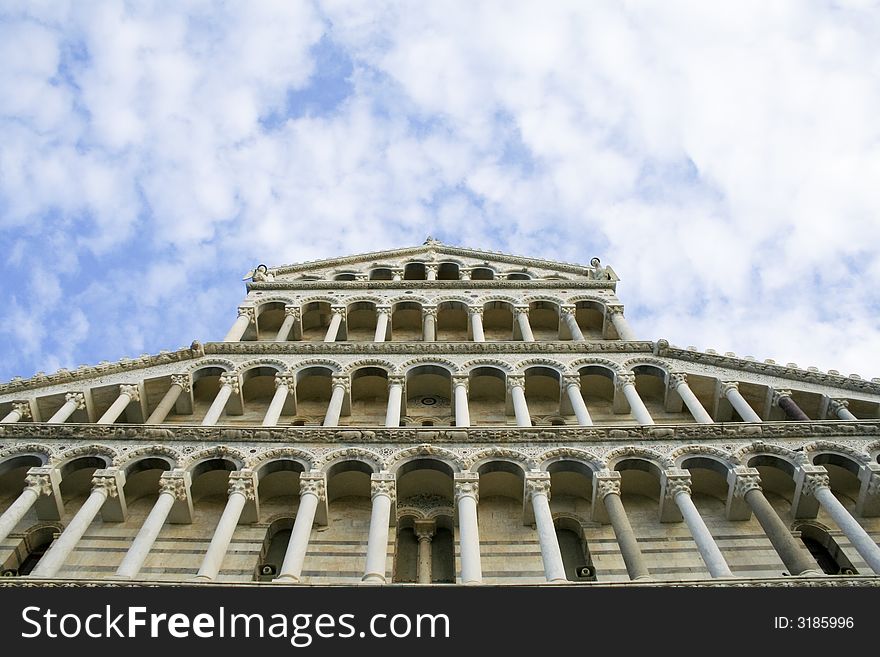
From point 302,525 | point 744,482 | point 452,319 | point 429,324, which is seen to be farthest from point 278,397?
point 744,482

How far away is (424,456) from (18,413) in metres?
9.71

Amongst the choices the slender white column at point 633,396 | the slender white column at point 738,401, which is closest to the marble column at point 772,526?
the slender white column at point 738,401

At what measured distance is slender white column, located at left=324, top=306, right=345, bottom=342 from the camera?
1030 inches

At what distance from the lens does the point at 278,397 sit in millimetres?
22219

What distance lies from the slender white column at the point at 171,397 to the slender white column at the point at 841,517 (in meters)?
13.9

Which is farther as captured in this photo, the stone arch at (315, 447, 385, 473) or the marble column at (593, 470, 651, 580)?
the stone arch at (315, 447, 385, 473)

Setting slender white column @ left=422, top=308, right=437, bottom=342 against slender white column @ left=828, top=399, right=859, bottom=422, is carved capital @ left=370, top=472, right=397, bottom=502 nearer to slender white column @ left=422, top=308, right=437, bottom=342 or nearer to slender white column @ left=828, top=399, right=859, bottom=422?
slender white column @ left=422, top=308, right=437, bottom=342

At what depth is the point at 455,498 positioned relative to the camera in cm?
1791

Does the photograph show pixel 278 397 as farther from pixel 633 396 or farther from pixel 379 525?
pixel 633 396

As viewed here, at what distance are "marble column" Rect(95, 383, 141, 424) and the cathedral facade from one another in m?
0.07

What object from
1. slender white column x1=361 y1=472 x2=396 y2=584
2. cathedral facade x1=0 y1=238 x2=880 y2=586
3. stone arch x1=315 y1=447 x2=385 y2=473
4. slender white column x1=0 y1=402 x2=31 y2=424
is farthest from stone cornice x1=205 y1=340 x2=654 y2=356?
slender white column x1=361 y1=472 x2=396 y2=584

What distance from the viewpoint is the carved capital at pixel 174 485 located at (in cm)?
1802

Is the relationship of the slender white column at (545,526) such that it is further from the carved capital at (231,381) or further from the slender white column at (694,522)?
the carved capital at (231,381)

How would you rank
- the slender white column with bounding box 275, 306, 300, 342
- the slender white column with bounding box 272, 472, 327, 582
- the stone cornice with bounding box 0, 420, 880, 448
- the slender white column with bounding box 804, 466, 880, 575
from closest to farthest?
the slender white column with bounding box 272, 472, 327, 582
the slender white column with bounding box 804, 466, 880, 575
the stone cornice with bounding box 0, 420, 880, 448
the slender white column with bounding box 275, 306, 300, 342
